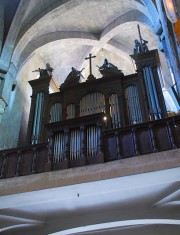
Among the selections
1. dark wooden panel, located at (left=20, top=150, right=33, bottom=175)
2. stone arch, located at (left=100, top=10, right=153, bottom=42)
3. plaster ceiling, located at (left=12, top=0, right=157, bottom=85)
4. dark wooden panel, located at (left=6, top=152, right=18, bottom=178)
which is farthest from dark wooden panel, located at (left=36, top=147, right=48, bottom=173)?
stone arch, located at (left=100, top=10, right=153, bottom=42)

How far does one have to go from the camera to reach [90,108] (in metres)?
Result: 9.44

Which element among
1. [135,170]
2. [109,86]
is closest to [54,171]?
[135,170]

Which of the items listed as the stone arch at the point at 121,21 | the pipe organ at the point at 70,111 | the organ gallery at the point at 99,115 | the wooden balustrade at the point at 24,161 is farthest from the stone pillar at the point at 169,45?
the wooden balustrade at the point at 24,161

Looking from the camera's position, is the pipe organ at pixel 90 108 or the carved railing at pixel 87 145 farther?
the pipe organ at pixel 90 108

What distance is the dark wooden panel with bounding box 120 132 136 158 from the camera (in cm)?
670

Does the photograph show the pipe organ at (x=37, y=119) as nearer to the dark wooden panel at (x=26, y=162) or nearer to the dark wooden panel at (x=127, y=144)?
the dark wooden panel at (x=26, y=162)

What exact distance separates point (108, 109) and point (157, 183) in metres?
3.26

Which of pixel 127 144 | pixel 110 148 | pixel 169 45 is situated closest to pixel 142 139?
pixel 127 144

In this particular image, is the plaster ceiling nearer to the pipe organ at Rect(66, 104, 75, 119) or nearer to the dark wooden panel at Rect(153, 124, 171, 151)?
the pipe organ at Rect(66, 104, 75, 119)

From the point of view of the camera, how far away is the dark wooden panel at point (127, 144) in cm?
670

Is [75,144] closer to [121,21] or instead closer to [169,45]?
[169,45]

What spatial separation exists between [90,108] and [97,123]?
2.17 metres

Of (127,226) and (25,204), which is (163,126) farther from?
(25,204)

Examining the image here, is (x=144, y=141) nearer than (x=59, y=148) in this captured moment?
Yes
